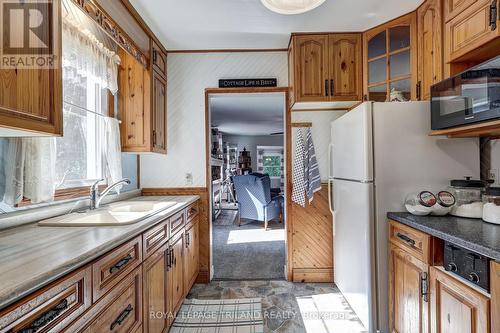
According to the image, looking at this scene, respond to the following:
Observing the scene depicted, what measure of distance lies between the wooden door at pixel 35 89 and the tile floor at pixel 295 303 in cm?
198

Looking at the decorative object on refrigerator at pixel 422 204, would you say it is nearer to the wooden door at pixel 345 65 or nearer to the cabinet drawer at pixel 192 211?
the wooden door at pixel 345 65

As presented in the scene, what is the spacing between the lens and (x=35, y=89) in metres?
1.06

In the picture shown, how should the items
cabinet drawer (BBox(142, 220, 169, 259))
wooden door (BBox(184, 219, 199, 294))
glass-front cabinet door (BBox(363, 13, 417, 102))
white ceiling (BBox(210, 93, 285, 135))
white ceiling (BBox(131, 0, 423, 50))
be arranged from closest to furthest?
cabinet drawer (BBox(142, 220, 169, 259)) → white ceiling (BBox(131, 0, 423, 50)) → glass-front cabinet door (BBox(363, 13, 417, 102)) → wooden door (BBox(184, 219, 199, 294)) → white ceiling (BBox(210, 93, 285, 135))

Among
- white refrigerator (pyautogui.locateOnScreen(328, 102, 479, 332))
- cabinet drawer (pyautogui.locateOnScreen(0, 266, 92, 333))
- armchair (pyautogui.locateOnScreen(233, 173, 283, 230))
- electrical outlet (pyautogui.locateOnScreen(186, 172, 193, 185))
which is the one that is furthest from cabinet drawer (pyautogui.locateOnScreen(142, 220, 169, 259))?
armchair (pyautogui.locateOnScreen(233, 173, 283, 230))

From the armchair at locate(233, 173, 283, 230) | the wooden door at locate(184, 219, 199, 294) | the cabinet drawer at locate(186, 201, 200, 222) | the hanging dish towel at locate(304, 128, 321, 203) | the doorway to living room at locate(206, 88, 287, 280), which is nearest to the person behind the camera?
the wooden door at locate(184, 219, 199, 294)

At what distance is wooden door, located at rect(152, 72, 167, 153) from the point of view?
2523 mm

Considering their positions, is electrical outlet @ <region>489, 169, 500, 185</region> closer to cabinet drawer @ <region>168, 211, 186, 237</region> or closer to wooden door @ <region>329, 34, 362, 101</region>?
wooden door @ <region>329, 34, 362, 101</region>

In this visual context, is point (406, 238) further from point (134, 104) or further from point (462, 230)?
point (134, 104)

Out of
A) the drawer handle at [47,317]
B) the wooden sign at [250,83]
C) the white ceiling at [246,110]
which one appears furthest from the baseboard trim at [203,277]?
the white ceiling at [246,110]

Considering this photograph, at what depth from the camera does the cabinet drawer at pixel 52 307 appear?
0.70 metres

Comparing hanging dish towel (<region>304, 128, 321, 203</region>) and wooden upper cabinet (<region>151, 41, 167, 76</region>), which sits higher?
wooden upper cabinet (<region>151, 41, 167, 76</region>)

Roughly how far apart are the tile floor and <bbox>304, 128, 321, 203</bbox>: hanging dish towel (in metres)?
0.90

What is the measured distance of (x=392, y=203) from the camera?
1845 mm

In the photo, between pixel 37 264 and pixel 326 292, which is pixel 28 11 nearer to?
pixel 37 264
